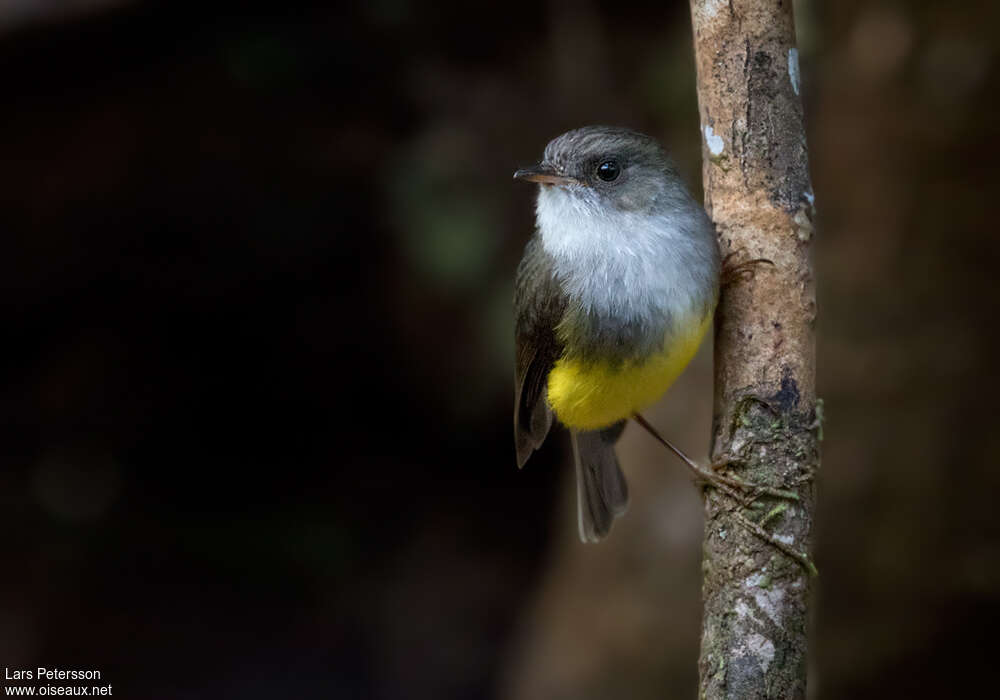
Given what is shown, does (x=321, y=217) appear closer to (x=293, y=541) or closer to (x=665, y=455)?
(x=293, y=541)

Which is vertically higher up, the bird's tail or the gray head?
the gray head

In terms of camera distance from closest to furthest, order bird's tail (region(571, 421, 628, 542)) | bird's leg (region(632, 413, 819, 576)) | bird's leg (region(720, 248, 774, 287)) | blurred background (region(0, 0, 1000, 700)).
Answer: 1. bird's leg (region(632, 413, 819, 576))
2. bird's leg (region(720, 248, 774, 287))
3. bird's tail (region(571, 421, 628, 542))
4. blurred background (region(0, 0, 1000, 700))

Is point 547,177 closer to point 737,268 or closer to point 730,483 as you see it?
point 737,268

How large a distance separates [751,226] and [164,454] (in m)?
4.89

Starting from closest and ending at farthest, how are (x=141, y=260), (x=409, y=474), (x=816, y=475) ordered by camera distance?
1. (x=816, y=475)
2. (x=141, y=260)
3. (x=409, y=474)

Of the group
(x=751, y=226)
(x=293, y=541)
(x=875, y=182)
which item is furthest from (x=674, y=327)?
(x=293, y=541)

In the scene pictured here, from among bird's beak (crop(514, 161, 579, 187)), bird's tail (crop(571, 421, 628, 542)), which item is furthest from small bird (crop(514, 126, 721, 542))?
bird's tail (crop(571, 421, 628, 542))

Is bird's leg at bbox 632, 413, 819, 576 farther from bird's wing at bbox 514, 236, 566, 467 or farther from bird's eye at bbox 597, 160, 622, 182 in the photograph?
bird's eye at bbox 597, 160, 622, 182

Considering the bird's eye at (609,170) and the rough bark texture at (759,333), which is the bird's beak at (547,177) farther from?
the rough bark texture at (759,333)

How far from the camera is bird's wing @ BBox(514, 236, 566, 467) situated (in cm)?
356

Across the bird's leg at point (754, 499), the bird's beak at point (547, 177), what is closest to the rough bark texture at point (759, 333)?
the bird's leg at point (754, 499)

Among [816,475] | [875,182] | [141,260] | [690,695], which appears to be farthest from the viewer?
[141,260]

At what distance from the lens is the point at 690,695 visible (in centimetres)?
549

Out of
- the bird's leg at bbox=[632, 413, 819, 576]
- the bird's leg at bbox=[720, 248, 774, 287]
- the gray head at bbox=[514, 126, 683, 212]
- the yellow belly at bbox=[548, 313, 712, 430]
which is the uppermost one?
the gray head at bbox=[514, 126, 683, 212]
